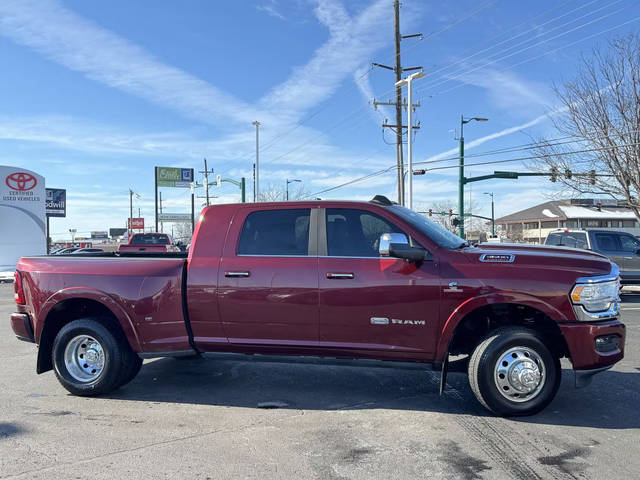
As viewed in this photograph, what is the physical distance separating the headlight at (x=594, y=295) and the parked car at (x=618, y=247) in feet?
31.5

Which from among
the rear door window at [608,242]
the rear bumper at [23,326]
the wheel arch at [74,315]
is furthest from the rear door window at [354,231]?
the rear door window at [608,242]

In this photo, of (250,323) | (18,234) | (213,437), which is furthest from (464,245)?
(18,234)

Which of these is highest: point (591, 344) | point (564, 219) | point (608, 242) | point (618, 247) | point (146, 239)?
point (564, 219)

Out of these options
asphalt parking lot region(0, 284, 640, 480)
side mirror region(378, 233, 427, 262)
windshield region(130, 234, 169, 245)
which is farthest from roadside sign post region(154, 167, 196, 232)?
side mirror region(378, 233, 427, 262)

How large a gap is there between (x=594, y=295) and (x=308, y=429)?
2.71 m

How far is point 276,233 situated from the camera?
5.00 m

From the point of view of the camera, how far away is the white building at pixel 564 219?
68.0 m

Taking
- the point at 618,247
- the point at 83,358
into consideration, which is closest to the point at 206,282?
the point at 83,358

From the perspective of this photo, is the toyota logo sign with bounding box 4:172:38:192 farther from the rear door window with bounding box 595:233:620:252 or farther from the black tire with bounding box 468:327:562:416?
the black tire with bounding box 468:327:562:416

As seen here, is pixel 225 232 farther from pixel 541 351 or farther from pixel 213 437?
pixel 541 351

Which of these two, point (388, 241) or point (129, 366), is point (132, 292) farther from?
point (388, 241)

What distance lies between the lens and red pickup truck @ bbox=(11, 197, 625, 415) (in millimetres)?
4375

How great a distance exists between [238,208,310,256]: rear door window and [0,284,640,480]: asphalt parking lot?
1.52 metres

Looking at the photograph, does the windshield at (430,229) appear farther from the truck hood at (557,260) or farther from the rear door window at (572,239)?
the rear door window at (572,239)
